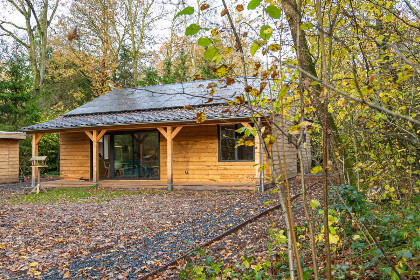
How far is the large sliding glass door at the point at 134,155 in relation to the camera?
13.3 metres

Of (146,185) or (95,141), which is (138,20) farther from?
(146,185)

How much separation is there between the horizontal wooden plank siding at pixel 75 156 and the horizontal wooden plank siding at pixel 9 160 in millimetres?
2975

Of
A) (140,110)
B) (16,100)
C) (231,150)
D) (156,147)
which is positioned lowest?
(231,150)

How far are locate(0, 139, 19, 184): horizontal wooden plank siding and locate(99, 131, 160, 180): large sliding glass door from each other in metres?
5.06

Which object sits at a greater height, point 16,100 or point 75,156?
point 16,100

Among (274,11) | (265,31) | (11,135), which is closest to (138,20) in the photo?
(11,135)

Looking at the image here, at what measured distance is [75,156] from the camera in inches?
575

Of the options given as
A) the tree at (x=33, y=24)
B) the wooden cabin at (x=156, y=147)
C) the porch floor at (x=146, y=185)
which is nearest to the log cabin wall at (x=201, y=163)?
the wooden cabin at (x=156, y=147)

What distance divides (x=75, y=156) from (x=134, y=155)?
2.95 metres

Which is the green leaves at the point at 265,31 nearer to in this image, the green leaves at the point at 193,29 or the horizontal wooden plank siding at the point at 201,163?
the green leaves at the point at 193,29

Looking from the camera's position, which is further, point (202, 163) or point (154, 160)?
point (154, 160)

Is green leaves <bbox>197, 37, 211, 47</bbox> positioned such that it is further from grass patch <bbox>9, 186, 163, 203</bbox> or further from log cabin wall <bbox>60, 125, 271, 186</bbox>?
log cabin wall <bbox>60, 125, 271, 186</bbox>

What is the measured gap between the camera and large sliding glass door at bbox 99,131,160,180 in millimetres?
13328

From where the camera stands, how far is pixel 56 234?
5.89 m
